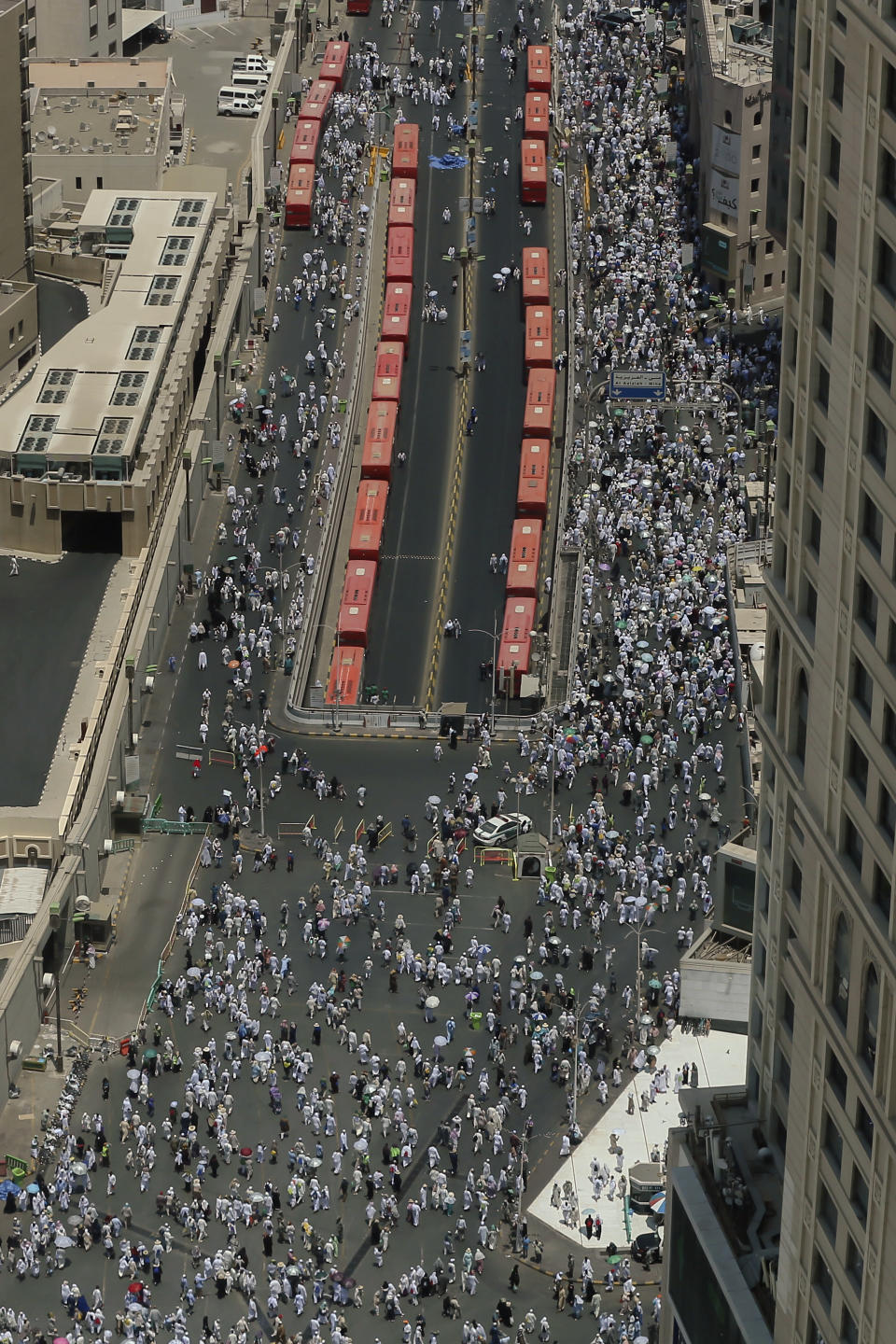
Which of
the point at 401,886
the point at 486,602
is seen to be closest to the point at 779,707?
the point at 401,886

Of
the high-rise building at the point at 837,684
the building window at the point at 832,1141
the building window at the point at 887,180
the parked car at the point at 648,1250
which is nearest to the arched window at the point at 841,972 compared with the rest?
the high-rise building at the point at 837,684

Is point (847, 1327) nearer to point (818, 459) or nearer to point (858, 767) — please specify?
point (858, 767)

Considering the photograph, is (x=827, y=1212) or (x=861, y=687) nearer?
(x=861, y=687)

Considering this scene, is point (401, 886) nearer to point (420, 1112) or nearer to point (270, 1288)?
point (420, 1112)

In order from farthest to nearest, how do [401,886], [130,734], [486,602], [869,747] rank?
[486,602]
[130,734]
[401,886]
[869,747]

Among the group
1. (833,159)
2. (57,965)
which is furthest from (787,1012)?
(57,965)

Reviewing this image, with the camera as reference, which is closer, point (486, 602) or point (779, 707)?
point (779, 707)

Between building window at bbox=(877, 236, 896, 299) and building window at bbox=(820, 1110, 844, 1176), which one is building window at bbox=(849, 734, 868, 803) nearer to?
building window at bbox=(820, 1110, 844, 1176)
